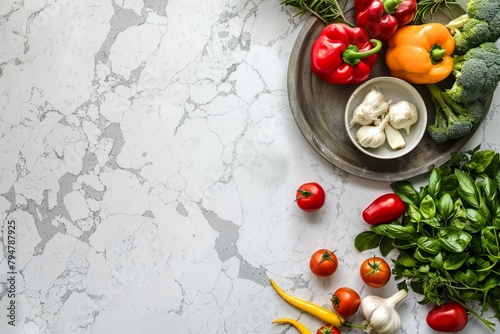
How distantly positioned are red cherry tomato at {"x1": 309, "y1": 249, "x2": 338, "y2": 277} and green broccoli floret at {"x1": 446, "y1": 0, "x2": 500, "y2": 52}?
823 millimetres

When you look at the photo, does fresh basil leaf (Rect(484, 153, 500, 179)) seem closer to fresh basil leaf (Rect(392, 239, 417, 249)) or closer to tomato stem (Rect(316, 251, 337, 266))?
fresh basil leaf (Rect(392, 239, 417, 249))

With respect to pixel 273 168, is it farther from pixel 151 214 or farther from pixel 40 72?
pixel 40 72

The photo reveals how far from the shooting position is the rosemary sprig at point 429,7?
213 cm

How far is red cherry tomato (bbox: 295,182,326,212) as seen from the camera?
7.01 ft

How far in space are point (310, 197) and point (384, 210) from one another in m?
→ 0.26

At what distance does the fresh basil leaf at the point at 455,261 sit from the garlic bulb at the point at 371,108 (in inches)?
20.7

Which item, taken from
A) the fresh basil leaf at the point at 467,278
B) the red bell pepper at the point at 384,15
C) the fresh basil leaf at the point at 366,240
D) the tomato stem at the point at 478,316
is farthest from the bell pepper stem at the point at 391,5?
the tomato stem at the point at 478,316

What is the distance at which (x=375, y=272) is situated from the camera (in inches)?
83.4

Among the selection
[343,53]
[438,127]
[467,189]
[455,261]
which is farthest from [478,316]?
[343,53]

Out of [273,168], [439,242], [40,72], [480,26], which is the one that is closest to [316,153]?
[273,168]

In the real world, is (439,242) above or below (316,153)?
below

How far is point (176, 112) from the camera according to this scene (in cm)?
223

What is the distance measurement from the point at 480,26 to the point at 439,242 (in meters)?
0.71

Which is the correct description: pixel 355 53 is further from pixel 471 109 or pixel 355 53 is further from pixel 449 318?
pixel 449 318
